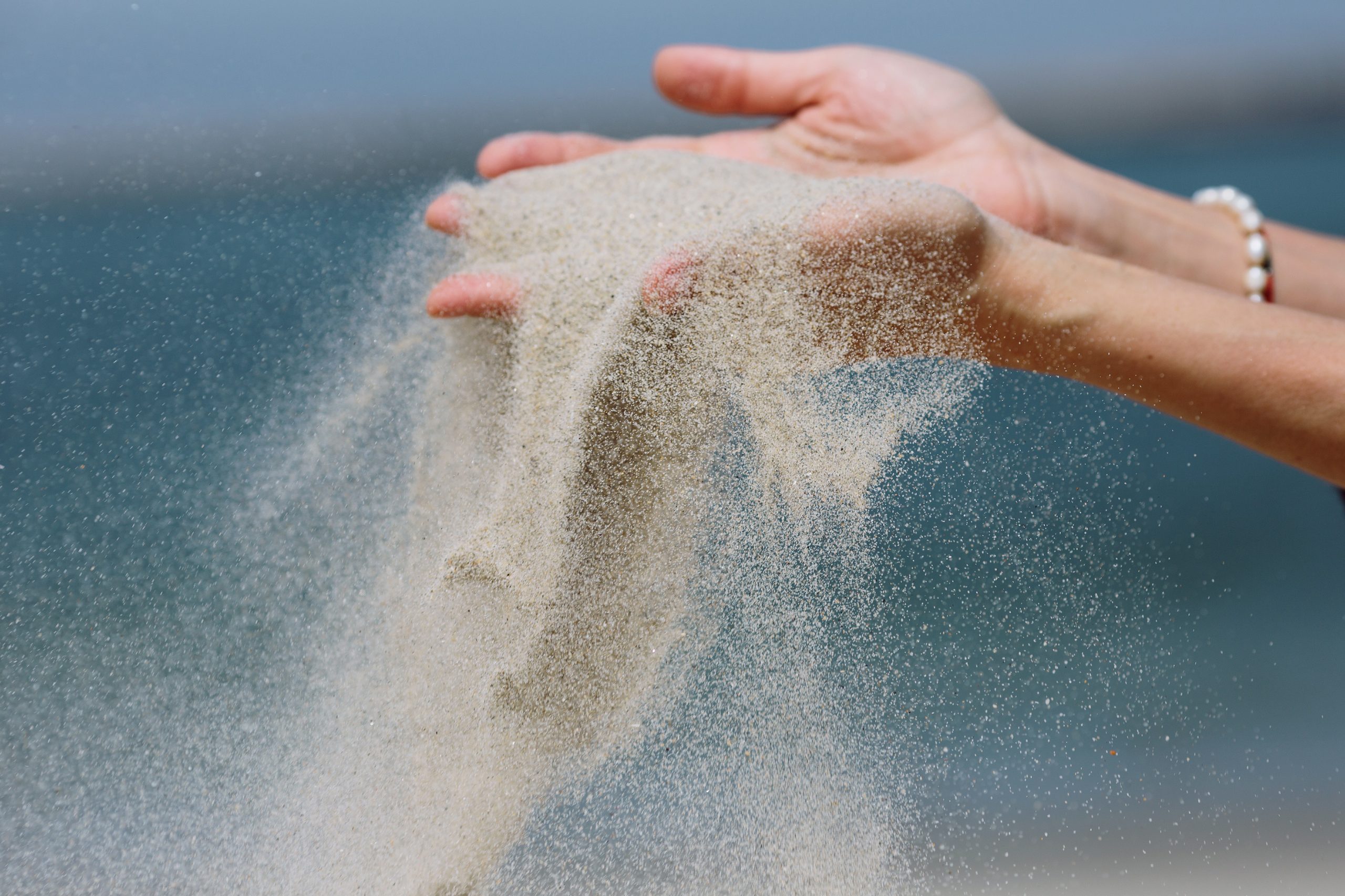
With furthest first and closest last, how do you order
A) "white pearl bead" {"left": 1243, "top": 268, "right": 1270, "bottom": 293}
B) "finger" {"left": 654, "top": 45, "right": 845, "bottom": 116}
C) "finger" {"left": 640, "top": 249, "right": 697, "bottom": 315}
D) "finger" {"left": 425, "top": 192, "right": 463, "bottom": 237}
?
"finger" {"left": 654, "top": 45, "right": 845, "bottom": 116}
"white pearl bead" {"left": 1243, "top": 268, "right": 1270, "bottom": 293}
"finger" {"left": 425, "top": 192, "right": 463, "bottom": 237}
"finger" {"left": 640, "top": 249, "right": 697, "bottom": 315}

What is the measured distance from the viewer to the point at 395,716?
72 cm

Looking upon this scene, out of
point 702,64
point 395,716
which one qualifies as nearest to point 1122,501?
point 395,716

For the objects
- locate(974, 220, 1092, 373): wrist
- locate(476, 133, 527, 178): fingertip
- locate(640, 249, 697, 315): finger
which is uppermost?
locate(476, 133, 527, 178): fingertip

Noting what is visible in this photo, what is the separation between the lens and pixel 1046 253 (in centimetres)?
74

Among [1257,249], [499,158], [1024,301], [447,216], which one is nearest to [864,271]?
[1024,301]

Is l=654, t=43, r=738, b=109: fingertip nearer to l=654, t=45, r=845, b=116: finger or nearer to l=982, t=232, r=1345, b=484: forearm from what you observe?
l=654, t=45, r=845, b=116: finger

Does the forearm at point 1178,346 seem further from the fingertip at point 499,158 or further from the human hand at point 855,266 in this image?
the fingertip at point 499,158

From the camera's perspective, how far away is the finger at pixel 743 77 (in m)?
1.11

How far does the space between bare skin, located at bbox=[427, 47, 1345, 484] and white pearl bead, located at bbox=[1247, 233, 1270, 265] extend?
12mm

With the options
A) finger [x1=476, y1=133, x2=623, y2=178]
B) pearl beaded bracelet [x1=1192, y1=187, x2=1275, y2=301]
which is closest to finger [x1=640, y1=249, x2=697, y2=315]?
finger [x1=476, y1=133, x2=623, y2=178]

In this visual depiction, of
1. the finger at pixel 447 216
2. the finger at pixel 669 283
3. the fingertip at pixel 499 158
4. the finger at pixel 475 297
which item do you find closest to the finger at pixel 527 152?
the fingertip at pixel 499 158

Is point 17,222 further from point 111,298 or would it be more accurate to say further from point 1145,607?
→ point 1145,607

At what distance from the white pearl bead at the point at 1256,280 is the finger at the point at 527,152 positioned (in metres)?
0.82

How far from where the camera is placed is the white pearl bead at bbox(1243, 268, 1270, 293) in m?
0.99
